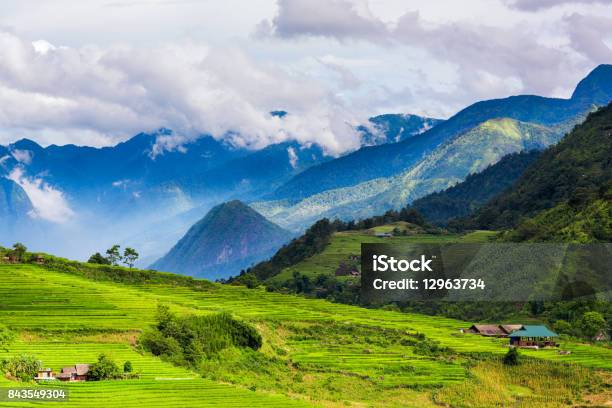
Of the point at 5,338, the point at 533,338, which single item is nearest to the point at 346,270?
the point at 533,338

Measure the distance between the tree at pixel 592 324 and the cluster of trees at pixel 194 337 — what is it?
121 ft

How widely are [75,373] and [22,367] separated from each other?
3340 mm

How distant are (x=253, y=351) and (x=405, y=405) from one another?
50.3 feet

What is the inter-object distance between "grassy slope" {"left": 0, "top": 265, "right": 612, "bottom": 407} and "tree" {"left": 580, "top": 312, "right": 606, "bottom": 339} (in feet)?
29.5

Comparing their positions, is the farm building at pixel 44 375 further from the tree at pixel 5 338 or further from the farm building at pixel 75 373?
the tree at pixel 5 338

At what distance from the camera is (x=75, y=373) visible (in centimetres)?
5644

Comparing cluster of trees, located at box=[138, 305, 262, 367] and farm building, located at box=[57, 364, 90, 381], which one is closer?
farm building, located at box=[57, 364, 90, 381]

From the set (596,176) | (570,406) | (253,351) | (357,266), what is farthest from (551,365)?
(596,176)

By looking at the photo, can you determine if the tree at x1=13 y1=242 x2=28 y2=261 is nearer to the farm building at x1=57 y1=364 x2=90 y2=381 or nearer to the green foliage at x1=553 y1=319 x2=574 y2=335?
the farm building at x1=57 y1=364 x2=90 y2=381

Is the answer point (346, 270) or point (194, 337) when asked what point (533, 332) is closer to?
point (194, 337)

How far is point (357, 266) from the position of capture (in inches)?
7008

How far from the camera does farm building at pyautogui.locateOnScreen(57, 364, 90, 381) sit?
55747 mm

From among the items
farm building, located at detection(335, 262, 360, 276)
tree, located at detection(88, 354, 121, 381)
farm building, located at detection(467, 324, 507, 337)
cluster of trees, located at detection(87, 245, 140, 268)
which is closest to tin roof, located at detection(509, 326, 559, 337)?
farm building, located at detection(467, 324, 507, 337)

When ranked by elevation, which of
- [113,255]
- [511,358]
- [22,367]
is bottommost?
[511,358]
